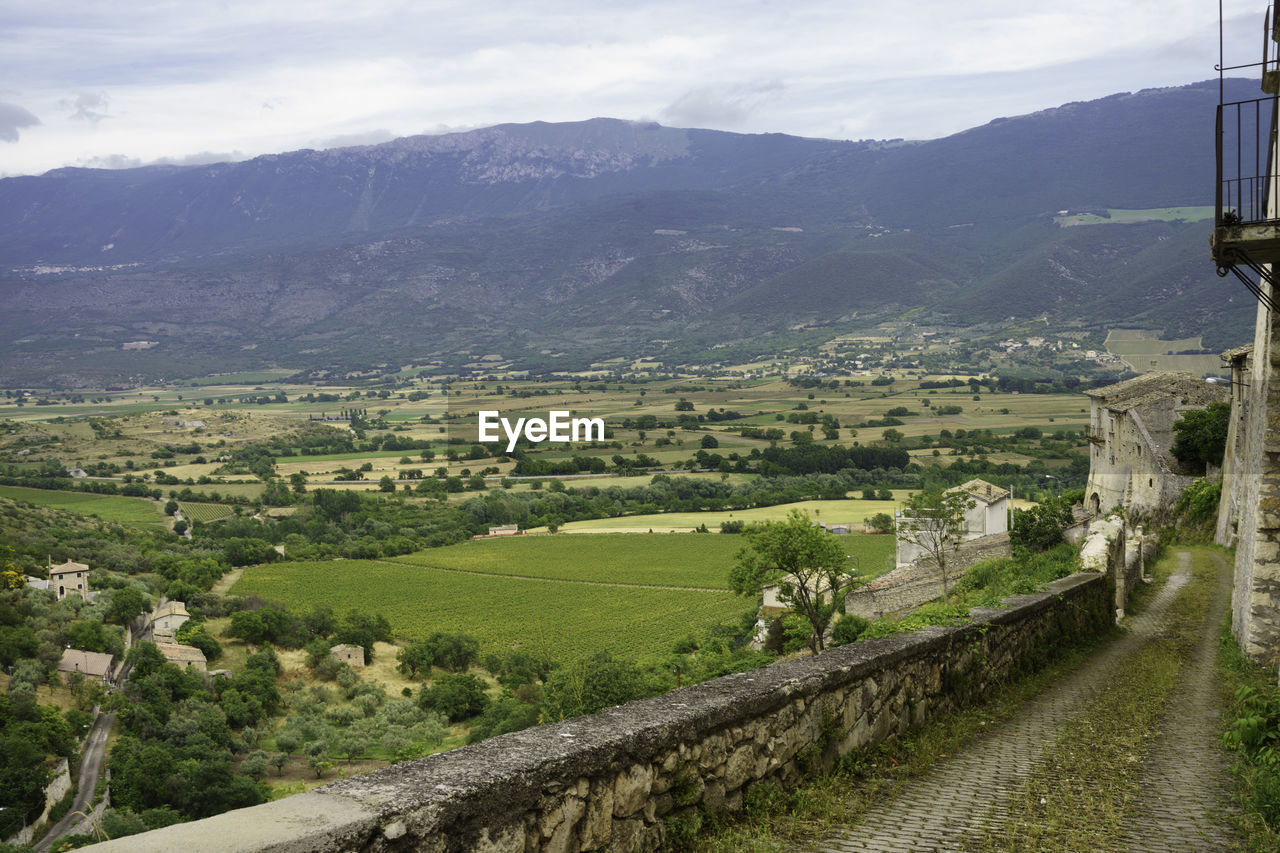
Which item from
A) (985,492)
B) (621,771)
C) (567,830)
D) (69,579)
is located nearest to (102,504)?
(69,579)

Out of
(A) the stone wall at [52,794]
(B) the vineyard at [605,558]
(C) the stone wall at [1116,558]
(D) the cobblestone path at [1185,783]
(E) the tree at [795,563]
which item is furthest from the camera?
(B) the vineyard at [605,558]

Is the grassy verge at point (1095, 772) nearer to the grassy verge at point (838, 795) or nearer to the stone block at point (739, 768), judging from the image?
the grassy verge at point (838, 795)

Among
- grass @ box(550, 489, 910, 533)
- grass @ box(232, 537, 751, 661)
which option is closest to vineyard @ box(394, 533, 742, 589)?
grass @ box(232, 537, 751, 661)

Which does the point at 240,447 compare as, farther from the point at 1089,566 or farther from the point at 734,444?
the point at 1089,566

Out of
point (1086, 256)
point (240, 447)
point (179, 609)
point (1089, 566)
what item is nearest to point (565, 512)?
point (179, 609)

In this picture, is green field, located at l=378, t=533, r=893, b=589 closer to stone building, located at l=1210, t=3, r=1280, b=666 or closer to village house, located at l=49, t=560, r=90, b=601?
village house, located at l=49, t=560, r=90, b=601

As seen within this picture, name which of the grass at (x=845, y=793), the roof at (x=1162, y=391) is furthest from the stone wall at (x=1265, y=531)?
the roof at (x=1162, y=391)

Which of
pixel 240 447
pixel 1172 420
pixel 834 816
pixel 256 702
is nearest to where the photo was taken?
pixel 834 816
